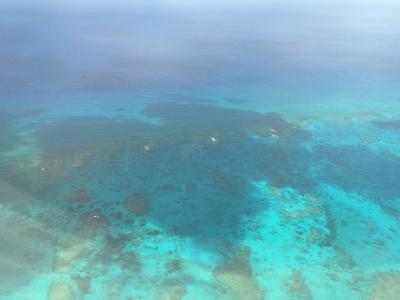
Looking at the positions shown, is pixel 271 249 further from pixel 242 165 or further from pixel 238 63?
pixel 238 63

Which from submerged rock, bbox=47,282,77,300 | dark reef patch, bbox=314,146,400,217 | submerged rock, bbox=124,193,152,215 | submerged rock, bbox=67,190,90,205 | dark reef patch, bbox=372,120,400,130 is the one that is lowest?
submerged rock, bbox=47,282,77,300

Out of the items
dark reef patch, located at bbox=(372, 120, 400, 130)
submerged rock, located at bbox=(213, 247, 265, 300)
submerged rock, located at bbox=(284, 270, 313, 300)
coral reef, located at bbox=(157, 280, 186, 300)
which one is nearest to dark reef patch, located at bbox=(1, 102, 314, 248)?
submerged rock, located at bbox=(213, 247, 265, 300)

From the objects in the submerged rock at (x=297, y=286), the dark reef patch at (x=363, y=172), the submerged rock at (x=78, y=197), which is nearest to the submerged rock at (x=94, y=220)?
the submerged rock at (x=78, y=197)

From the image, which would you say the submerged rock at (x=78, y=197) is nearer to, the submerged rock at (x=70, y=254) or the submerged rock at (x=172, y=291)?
the submerged rock at (x=70, y=254)

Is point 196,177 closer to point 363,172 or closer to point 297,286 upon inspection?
point 297,286

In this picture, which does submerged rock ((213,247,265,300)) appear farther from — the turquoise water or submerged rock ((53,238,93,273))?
submerged rock ((53,238,93,273))

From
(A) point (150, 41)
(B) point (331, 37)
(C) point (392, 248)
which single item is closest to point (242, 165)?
(C) point (392, 248)
